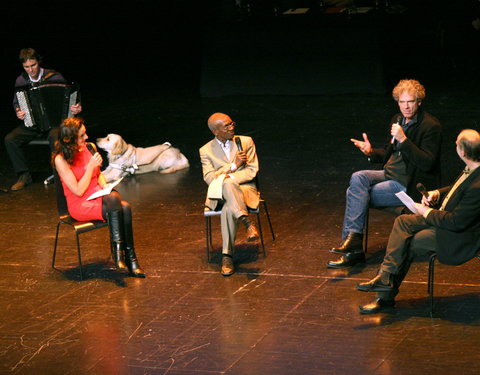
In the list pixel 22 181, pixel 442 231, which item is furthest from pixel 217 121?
pixel 22 181

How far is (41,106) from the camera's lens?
27.8 feet

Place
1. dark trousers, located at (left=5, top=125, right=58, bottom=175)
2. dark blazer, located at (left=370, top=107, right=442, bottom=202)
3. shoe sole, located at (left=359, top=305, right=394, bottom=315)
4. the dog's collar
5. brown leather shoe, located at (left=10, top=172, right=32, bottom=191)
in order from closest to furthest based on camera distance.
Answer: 1. shoe sole, located at (left=359, top=305, right=394, bottom=315)
2. dark blazer, located at (left=370, top=107, right=442, bottom=202)
3. brown leather shoe, located at (left=10, top=172, right=32, bottom=191)
4. dark trousers, located at (left=5, top=125, right=58, bottom=175)
5. the dog's collar

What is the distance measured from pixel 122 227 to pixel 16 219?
6.36ft

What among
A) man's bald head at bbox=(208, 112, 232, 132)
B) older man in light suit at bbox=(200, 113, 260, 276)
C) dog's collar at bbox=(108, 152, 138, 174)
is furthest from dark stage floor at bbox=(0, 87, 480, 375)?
man's bald head at bbox=(208, 112, 232, 132)

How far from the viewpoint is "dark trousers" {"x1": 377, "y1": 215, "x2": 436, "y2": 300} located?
4.91 metres

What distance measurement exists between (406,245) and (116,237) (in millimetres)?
2025

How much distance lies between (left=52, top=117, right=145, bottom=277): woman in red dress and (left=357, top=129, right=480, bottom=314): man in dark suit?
1739 millimetres

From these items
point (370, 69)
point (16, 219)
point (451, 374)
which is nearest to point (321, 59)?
point (370, 69)

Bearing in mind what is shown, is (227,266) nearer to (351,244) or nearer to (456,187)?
(351,244)

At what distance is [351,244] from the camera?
5805mm

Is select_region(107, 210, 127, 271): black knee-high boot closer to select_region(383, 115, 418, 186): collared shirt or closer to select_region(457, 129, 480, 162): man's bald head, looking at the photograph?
select_region(383, 115, 418, 186): collared shirt

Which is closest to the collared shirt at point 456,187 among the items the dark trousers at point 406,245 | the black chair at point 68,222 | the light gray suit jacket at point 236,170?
the dark trousers at point 406,245

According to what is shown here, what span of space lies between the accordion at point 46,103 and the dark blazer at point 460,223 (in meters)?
4.71

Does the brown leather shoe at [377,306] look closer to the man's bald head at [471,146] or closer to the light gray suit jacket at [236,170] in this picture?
the man's bald head at [471,146]
